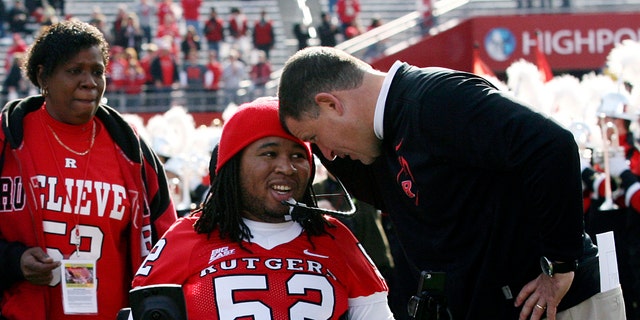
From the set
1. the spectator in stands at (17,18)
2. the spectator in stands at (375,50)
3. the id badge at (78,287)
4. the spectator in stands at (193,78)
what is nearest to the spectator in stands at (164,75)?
the spectator in stands at (193,78)

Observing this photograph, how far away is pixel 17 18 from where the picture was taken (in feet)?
65.4

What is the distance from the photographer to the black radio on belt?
10.3 feet

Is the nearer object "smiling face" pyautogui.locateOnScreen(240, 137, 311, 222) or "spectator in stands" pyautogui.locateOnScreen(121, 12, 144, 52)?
"smiling face" pyautogui.locateOnScreen(240, 137, 311, 222)

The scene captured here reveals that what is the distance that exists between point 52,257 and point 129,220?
0.33 meters

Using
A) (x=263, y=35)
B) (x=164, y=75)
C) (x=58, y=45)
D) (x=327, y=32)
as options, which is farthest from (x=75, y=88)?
(x=263, y=35)

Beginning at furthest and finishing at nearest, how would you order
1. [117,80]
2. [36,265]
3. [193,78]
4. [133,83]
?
[193,78] < [133,83] < [117,80] < [36,265]

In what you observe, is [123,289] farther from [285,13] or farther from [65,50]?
[285,13]

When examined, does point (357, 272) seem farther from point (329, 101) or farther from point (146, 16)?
point (146, 16)

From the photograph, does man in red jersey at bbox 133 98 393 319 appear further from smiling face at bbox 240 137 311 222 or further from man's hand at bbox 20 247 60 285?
man's hand at bbox 20 247 60 285

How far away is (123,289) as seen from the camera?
404 centimetres

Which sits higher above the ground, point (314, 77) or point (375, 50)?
point (314, 77)

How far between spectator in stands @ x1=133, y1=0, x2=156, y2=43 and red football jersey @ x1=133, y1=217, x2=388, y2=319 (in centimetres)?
1729

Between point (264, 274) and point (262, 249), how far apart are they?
0.11 meters

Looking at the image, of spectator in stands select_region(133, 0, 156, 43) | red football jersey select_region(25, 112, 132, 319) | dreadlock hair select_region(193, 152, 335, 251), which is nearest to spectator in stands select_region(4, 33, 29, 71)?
spectator in stands select_region(133, 0, 156, 43)
